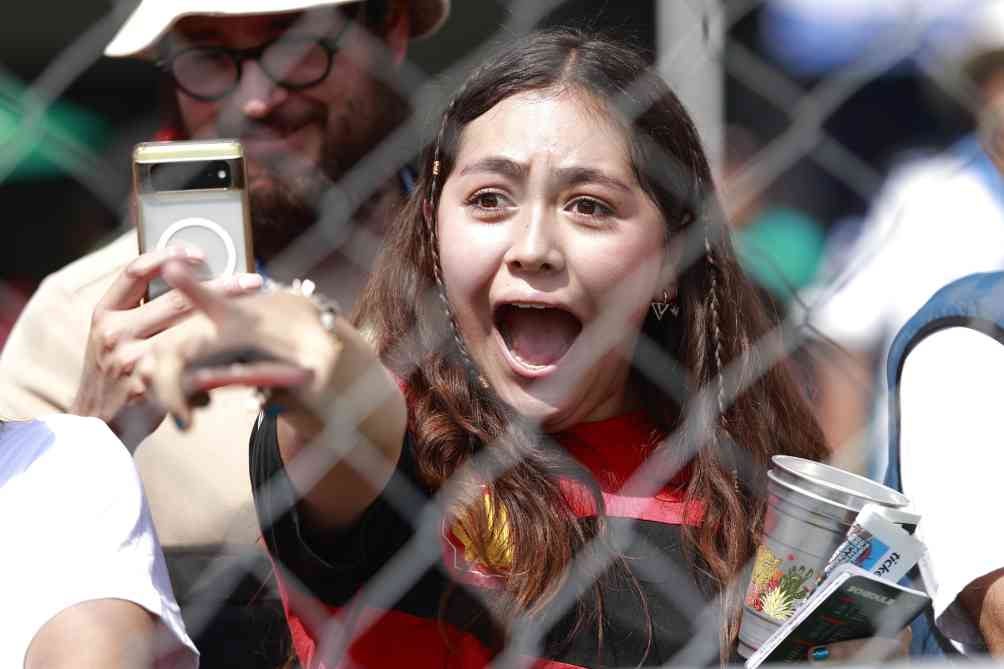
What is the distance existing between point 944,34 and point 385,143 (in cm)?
67

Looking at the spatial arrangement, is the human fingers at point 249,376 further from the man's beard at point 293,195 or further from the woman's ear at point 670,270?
the man's beard at point 293,195

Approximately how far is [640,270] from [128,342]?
0.47m

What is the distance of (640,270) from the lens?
1292mm

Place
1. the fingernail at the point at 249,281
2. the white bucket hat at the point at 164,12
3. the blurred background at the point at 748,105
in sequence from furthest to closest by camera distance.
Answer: the blurred background at the point at 748,105, the white bucket hat at the point at 164,12, the fingernail at the point at 249,281

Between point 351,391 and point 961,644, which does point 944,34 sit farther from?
point 351,391

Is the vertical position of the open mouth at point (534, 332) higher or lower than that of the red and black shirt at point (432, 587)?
higher

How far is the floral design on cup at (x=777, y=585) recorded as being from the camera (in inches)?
41.6

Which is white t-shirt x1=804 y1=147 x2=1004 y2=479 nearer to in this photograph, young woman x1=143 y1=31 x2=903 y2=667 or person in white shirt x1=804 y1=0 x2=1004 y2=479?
person in white shirt x1=804 y1=0 x2=1004 y2=479

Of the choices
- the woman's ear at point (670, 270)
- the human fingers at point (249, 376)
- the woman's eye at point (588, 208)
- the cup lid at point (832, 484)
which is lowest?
the cup lid at point (832, 484)

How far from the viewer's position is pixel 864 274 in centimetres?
164

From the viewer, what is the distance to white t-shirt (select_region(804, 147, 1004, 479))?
4.93 feet

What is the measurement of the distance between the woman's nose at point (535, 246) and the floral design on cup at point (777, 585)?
31 centimetres

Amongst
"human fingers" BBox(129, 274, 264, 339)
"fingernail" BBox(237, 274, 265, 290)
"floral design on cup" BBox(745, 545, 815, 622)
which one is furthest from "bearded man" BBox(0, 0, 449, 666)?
"floral design on cup" BBox(745, 545, 815, 622)

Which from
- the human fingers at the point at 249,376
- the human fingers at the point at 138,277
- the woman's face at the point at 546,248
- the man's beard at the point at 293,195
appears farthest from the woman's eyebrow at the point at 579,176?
the human fingers at the point at 249,376
